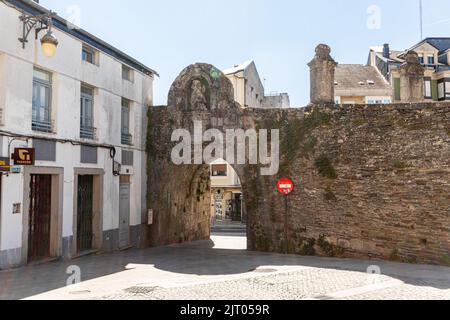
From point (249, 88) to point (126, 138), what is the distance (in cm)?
2094

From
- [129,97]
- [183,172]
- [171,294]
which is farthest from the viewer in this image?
[183,172]

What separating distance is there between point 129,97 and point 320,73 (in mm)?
6957

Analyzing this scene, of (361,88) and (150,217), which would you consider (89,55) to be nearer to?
(150,217)

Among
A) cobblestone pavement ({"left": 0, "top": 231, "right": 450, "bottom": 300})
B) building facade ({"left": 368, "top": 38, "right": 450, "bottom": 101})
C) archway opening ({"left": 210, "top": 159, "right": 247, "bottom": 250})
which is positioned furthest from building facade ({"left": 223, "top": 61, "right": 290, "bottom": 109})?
cobblestone pavement ({"left": 0, "top": 231, "right": 450, "bottom": 300})

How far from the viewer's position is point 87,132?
1404cm

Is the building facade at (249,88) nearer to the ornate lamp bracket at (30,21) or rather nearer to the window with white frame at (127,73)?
the window with white frame at (127,73)

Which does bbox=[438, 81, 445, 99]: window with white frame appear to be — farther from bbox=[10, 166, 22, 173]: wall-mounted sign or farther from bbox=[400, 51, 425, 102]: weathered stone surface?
bbox=[10, 166, 22, 173]: wall-mounted sign

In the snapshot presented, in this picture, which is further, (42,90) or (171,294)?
(42,90)

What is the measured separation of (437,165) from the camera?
12125 millimetres

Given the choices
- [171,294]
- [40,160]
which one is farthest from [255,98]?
[171,294]

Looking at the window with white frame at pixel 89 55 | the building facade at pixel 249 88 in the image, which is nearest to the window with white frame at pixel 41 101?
the window with white frame at pixel 89 55

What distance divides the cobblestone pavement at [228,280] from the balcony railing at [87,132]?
3811 millimetres

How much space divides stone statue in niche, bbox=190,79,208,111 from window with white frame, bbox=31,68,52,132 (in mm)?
5391
